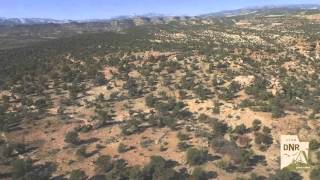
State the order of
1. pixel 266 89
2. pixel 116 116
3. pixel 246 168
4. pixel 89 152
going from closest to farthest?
1. pixel 246 168
2. pixel 89 152
3. pixel 116 116
4. pixel 266 89

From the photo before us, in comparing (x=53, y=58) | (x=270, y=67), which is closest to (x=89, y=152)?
(x=270, y=67)

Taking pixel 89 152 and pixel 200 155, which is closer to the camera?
pixel 200 155

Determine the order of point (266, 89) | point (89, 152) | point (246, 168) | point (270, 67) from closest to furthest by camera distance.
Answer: point (246, 168) → point (89, 152) → point (266, 89) → point (270, 67)

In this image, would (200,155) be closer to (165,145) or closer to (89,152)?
(165,145)

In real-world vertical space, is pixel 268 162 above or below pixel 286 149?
below

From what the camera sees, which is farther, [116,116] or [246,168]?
[116,116]

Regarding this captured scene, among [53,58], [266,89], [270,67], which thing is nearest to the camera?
[266,89]

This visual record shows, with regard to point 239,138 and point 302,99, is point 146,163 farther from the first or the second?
point 302,99

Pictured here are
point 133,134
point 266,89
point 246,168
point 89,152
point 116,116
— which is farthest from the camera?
point 266,89

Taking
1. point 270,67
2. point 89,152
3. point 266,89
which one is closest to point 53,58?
point 270,67
